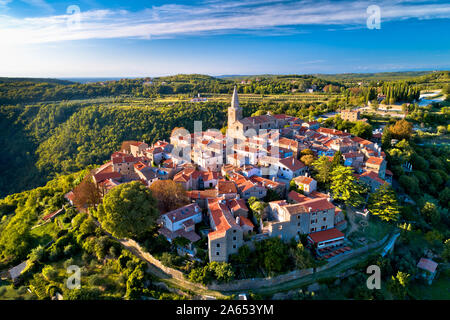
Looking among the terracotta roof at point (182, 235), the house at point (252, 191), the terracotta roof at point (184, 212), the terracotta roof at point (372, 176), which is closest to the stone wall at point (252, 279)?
the terracotta roof at point (182, 235)

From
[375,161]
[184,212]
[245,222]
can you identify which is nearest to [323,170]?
[375,161]

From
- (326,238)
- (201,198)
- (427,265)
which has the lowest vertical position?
(427,265)

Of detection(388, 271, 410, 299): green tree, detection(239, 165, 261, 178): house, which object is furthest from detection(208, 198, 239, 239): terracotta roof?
detection(388, 271, 410, 299): green tree

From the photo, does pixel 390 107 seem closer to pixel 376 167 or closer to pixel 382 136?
pixel 382 136

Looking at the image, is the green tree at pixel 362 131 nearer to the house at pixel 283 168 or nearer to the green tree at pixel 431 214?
the green tree at pixel 431 214

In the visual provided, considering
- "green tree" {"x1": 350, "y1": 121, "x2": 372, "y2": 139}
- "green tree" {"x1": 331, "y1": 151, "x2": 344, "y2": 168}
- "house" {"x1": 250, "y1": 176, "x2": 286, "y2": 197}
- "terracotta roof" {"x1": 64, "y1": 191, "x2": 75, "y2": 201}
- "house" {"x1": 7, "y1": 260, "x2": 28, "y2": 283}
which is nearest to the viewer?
"house" {"x1": 7, "y1": 260, "x2": 28, "y2": 283}

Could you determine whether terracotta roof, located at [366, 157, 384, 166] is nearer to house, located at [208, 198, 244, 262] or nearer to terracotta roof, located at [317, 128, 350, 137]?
terracotta roof, located at [317, 128, 350, 137]

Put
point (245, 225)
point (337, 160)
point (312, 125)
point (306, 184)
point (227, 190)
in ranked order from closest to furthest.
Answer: point (245, 225)
point (227, 190)
point (306, 184)
point (337, 160)
point (312, 125)

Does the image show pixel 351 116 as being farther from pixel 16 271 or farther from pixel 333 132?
pixel 16 271
